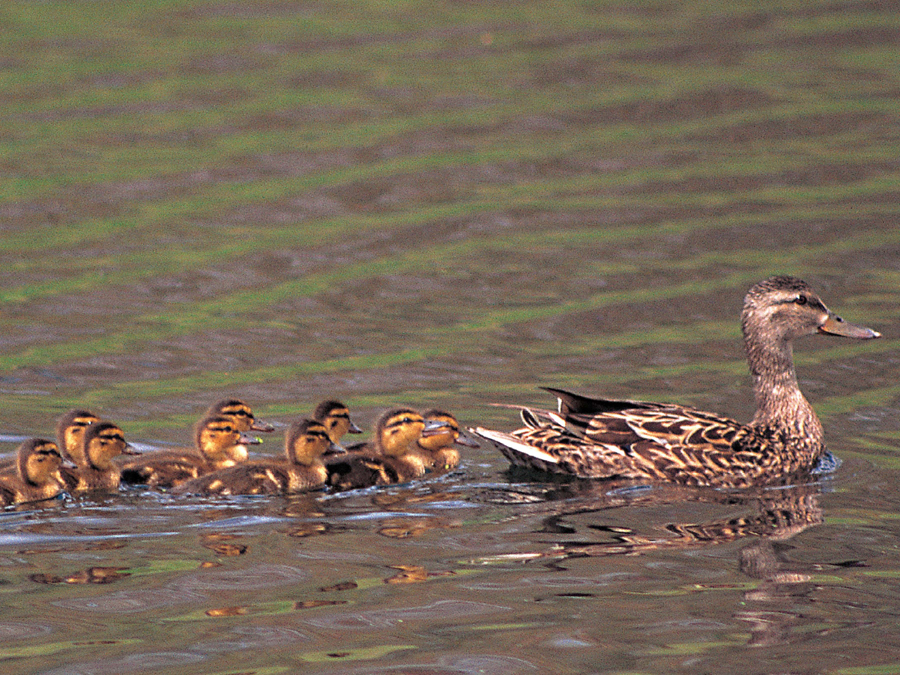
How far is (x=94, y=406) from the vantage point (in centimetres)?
829

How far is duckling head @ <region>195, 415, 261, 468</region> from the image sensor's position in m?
7.20

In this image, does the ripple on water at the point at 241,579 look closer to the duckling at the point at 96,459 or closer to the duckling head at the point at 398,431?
the duckling at the point at 96,459

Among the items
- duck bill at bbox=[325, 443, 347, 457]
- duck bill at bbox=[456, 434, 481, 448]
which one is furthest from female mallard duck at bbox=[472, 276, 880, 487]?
duck bill at bbox=[325, 443, 347, 457]

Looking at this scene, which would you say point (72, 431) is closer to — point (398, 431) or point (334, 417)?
point (334, 417)

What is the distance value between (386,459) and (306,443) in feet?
1.51

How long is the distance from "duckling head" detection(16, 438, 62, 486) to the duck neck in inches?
128

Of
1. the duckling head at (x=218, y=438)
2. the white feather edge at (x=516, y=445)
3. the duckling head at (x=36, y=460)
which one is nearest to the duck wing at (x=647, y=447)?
the white feather edge at (x=516, y=445)

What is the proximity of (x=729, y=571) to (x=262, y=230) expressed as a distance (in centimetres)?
665

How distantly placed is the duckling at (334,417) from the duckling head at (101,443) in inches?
39.9

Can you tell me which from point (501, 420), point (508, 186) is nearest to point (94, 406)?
point (501, 420)

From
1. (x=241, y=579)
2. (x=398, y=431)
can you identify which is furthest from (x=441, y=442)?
(x=241, y=579)

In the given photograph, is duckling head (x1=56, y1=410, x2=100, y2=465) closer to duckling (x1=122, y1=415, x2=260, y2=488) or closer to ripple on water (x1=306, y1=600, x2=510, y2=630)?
duckling (x1=122, y1=415, x2=260, y2=488)

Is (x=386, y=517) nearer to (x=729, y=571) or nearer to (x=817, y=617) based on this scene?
(x=729, y=571)

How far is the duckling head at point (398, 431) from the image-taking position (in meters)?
7.31
